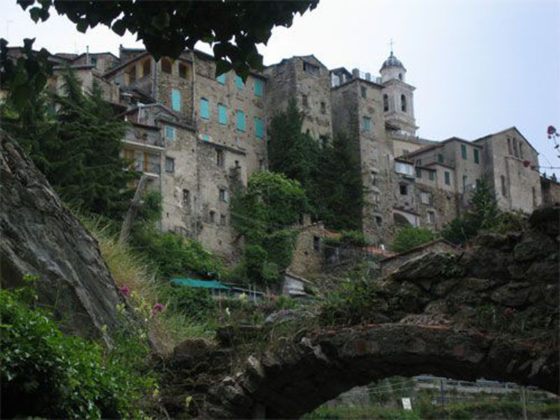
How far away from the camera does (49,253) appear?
975 cm

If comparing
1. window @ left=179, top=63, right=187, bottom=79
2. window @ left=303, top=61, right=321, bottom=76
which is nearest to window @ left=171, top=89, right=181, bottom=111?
window @ left=179, top=63, right=187, bottom=79

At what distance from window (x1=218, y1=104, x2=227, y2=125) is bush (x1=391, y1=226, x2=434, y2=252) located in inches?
452

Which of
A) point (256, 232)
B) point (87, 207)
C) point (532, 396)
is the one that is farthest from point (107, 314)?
point (256, 232)

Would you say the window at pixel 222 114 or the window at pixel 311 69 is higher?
the window at pixel 311 69

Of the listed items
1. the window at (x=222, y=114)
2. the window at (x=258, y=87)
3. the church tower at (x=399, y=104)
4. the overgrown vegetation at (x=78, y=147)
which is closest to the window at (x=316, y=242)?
the window at (x=222, y=114)

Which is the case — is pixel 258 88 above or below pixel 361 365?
above

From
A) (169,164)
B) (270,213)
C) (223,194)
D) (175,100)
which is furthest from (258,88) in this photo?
(169,164)

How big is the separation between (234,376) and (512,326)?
3.21m

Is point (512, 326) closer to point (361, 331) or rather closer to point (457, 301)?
point (457, 301)

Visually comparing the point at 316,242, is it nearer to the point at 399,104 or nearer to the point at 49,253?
the point at 49,253

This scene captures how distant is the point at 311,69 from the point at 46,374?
169ft

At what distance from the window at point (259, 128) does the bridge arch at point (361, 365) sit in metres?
44.1

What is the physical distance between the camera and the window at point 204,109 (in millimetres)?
51281

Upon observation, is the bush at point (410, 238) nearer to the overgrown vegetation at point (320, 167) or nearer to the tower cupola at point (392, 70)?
the overgrown vegetation at point (320, 167)
